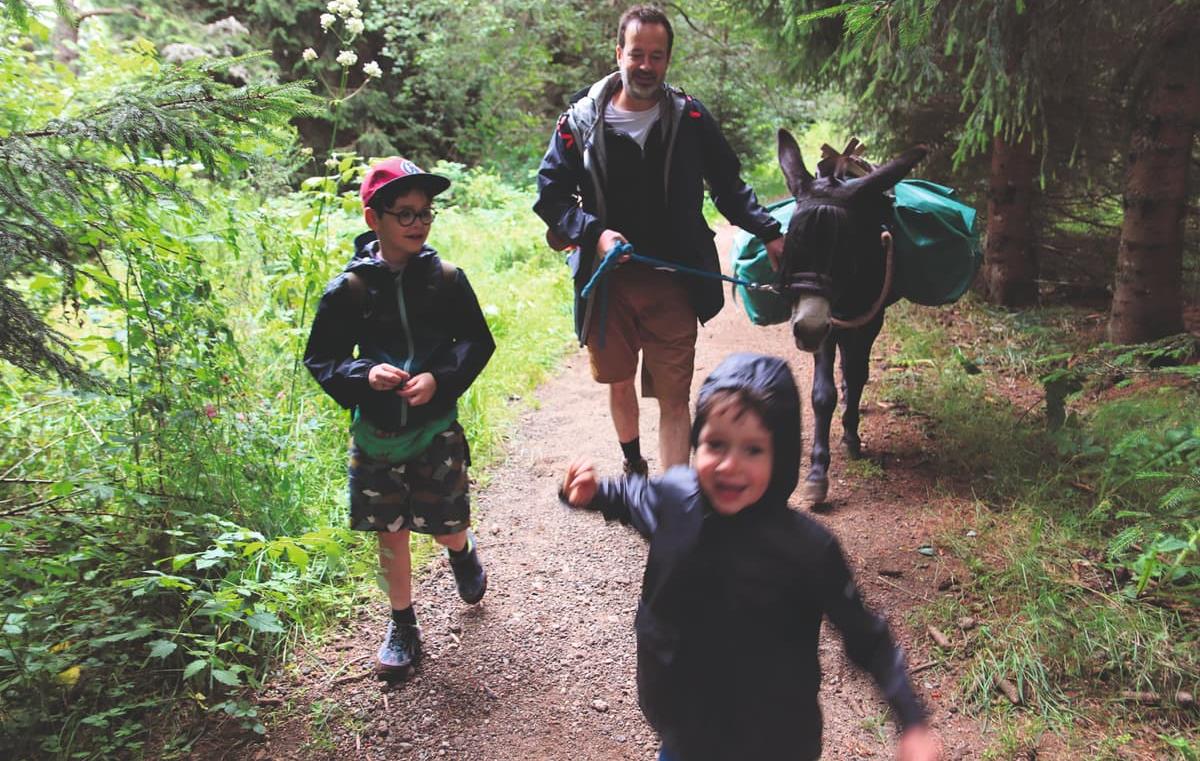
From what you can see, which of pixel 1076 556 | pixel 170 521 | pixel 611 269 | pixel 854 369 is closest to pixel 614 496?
pixel 611 269

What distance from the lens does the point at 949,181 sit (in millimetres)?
8273

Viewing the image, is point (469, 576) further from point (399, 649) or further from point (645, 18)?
point (645, 18)

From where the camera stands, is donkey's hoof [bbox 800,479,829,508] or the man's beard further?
donkey's hoof [bbox 800,479,829,508]

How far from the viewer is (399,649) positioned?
10.4 feet

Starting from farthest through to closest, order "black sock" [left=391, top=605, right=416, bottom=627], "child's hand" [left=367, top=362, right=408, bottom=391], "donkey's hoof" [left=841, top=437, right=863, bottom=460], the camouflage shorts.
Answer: "donkey's hoof" [left=841, top=437, right=863, bottom=460] → "black sock" [left=391, top=605, right=416, bottom=627] → the camouflage shorts → "child's hand" [left=367, top=362, right=408, bottom=391]

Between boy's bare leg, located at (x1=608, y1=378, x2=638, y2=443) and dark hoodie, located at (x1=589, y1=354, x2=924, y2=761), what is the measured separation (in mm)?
2545

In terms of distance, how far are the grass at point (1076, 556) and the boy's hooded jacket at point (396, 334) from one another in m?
2.32

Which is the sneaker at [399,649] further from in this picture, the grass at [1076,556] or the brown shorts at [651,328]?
the grass at [1076,556]

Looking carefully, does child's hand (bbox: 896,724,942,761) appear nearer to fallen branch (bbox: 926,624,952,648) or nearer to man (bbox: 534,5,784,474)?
fallen branch (bbox: 926,624,952,648)

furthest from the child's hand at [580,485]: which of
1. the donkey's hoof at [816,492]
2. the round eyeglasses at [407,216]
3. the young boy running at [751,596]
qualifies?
the donkey's hoof at [816,492]

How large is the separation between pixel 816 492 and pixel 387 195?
2.80 m

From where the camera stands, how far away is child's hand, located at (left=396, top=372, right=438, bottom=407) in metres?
2.78

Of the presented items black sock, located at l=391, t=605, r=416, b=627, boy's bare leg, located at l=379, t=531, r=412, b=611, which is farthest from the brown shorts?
black sock, located at l=391, t=605, r=416, b=627

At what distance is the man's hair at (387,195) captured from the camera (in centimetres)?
279
